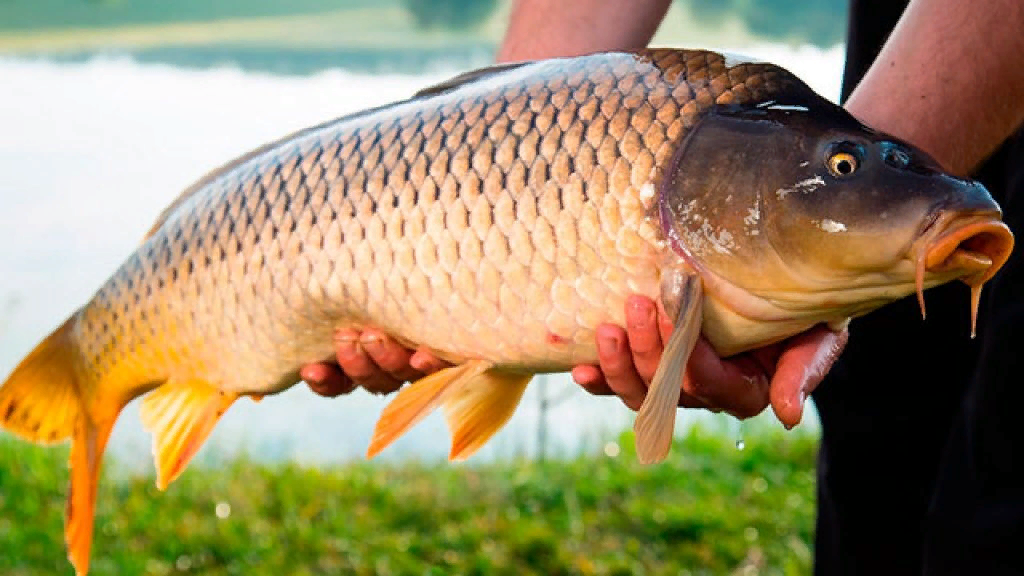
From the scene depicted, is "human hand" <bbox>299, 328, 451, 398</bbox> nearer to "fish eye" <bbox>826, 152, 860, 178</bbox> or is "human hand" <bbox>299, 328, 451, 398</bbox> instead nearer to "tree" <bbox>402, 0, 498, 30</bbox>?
"fish eye" <bbox>826, 152, 860, 178</bbox>

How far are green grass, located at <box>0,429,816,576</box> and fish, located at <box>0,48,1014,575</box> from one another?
5.02 ft

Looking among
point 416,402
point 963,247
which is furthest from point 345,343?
point 963,247

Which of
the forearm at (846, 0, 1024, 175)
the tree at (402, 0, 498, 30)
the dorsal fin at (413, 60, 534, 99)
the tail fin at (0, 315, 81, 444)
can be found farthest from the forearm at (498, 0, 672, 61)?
the tree at (402, 0, 498, 30)

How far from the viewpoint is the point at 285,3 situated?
1046cm

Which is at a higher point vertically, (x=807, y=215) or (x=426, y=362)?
(x=807, y=215)

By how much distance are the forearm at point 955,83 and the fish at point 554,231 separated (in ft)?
0.52

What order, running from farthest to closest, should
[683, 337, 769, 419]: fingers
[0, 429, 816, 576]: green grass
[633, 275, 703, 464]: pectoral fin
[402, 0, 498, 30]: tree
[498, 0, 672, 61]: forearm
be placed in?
[402, 0, 498, 30]: tree
[0, 429, 816, 576]: green grass
[498, 0, 672, 61]: forearm
[683, 337, 769, 419]: fingers
[633, 275, 703, 464]: pectoral fin

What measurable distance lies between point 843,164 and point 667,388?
0.27m

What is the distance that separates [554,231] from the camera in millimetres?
1353

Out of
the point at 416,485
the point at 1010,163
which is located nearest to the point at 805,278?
the point at 1010,163

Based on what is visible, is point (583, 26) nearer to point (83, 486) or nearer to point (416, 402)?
point (416, 402)

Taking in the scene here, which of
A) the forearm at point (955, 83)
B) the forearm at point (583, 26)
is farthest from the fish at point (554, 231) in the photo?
the forearm at point (583, 26)

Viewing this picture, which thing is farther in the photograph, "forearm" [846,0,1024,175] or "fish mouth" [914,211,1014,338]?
"forearm" [846,0,1024,175]

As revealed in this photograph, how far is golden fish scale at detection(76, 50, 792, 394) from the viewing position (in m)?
1.35
